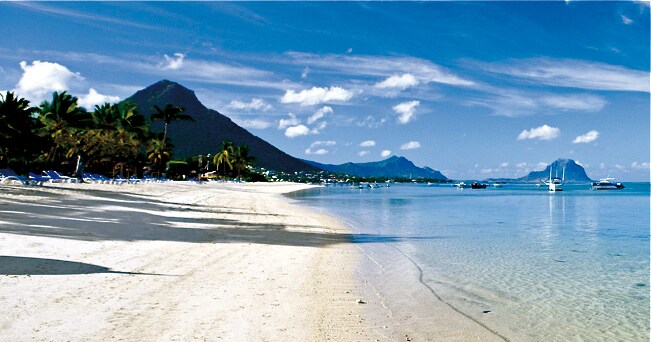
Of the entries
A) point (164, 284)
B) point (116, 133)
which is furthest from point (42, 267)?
point (116, 133)

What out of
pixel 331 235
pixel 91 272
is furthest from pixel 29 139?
pixel 91 272

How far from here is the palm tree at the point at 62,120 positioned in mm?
49625

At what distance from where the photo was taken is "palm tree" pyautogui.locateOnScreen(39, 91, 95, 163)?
163 feet

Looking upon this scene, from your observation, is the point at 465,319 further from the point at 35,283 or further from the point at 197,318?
the point at 35,283

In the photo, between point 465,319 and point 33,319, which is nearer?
point 33,319

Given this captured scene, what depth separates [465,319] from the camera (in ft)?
22.9

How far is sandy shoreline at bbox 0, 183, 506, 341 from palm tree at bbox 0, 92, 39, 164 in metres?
31.3

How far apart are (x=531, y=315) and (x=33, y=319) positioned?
717 cm

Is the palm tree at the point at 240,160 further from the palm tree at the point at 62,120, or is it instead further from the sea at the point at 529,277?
the sea at the point at 529,277

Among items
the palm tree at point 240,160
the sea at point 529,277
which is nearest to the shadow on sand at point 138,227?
the sea at point 529,277

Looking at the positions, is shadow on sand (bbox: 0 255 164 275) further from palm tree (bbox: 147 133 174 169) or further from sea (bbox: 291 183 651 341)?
palm tree (bbox: 147 133 174 169)

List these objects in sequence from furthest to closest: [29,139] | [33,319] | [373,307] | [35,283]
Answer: [29,139], [373,307], [35,283], [33,319]

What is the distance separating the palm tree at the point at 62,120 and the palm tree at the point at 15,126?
647cm

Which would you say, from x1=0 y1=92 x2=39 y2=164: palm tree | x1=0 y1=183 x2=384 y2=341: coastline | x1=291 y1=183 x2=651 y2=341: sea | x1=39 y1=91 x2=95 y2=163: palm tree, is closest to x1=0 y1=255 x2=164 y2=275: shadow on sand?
x1=0 y1=183 x2=384 y2=341: coastline
